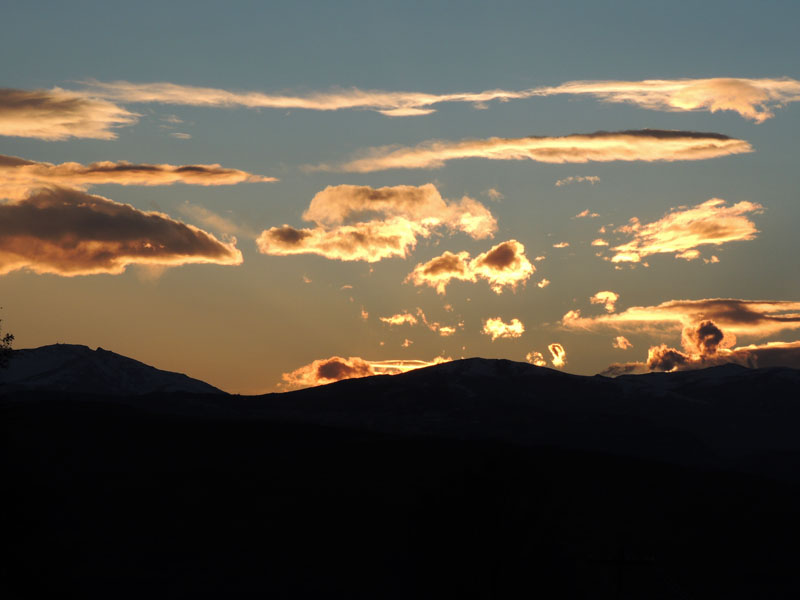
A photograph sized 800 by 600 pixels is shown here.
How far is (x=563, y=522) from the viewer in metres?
149

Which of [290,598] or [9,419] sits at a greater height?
[9,419]

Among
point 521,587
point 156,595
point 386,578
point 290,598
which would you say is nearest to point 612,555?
point 521,587

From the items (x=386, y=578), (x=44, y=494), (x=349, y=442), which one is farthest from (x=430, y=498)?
(x=349, y=442)

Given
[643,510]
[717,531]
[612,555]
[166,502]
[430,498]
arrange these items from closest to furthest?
[430,498] < [612,555] < [166,502] < [717,531] < [643,510]

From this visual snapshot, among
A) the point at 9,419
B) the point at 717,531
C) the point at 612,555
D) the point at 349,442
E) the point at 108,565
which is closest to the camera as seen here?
the point at 9,419

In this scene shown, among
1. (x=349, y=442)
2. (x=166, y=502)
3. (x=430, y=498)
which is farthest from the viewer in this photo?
(x=349, y=442)

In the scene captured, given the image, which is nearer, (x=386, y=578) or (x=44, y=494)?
(x=44, y=494)

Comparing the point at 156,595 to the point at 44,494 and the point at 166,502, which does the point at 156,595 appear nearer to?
the point at 166,502

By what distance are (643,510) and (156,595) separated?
86.3 meters

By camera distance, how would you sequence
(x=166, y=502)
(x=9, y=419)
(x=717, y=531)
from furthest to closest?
(x=717, y=531)
(x=166, y=502)
(x=9, y=419)

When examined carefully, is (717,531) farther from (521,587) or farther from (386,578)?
(386,578)

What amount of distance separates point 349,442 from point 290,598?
84.9 meters

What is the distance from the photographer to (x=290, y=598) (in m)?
115

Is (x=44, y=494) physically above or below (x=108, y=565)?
above
